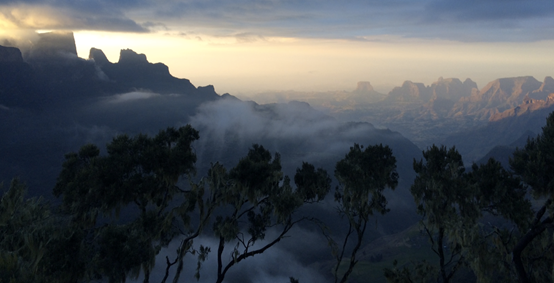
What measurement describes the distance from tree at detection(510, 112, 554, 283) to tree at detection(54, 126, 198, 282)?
20538 millimetres

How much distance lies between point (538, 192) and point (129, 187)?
24161 mm

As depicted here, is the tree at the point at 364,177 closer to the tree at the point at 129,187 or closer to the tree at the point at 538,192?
the tree at the point at 538,192

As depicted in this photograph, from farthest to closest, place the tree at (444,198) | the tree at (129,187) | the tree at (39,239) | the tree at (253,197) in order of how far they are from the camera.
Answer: the tree at (253,197) < the tree at (444,198) < the tree at (129,187) < the tree at (39,239)

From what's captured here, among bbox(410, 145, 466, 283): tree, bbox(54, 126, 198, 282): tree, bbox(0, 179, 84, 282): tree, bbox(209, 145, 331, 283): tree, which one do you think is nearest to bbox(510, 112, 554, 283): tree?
bbox(410, 145, 466, 283): tree

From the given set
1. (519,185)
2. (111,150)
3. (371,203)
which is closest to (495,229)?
(519,185)

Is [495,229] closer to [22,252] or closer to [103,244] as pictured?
[103,244]

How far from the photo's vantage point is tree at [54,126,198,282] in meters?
18.2

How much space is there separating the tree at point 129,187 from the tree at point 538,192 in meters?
20.5

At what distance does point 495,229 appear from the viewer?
18.4 metres

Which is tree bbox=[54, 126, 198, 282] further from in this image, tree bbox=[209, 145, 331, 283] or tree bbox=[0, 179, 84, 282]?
tree bbox=[209, 145, 331, 283]

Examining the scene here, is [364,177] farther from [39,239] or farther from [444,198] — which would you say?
[39,239]

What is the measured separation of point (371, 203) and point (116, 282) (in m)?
19.2

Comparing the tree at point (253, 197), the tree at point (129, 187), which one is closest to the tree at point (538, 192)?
the tree at point (253, 197)

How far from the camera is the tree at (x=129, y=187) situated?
59.6ft
